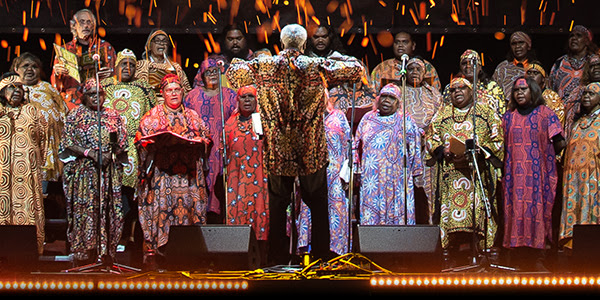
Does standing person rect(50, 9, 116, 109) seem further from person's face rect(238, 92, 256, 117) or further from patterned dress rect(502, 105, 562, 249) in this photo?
patterned dress rect(502, 105, 562, 249)

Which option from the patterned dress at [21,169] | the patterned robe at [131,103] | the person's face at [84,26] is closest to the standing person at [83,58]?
the person's face at [84,26]

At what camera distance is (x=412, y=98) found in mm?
7773

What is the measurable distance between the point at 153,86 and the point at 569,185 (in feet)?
12.7

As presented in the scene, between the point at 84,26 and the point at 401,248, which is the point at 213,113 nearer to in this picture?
the point at 84,26

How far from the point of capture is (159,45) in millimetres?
8125

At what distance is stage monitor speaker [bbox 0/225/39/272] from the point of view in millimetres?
4891

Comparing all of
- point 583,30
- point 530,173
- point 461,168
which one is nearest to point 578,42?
point 583,30

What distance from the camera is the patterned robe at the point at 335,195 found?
23.3ft

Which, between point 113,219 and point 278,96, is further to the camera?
point 113,219

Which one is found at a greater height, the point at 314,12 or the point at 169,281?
the point at 314,12

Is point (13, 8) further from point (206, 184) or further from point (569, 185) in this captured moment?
point (569, 185)

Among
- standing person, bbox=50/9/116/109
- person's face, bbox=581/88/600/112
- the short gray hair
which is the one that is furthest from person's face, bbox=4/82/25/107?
person's face, bbox=581/88/600/112


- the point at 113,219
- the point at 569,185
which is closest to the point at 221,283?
the point at 113,219

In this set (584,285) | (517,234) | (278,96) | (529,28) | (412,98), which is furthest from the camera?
(529,28)
